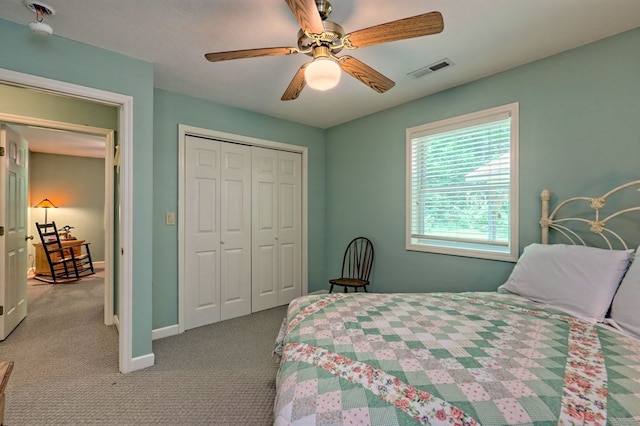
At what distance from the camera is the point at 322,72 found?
4.95 feet

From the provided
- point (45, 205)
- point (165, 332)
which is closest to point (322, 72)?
point (165, 332)

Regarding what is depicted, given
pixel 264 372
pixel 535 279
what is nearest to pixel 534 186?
pixel 535 279

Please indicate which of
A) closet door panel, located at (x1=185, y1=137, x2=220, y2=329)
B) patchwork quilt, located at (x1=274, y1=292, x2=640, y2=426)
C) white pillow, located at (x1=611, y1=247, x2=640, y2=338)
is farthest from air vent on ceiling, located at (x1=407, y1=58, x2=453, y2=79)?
closet door panel, located at (x1=185, y1=137, x2=220, y2=329)

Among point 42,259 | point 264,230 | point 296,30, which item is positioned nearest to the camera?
point 296,30

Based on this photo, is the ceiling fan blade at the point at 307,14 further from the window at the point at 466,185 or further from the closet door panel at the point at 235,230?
the closet door panel at the point at 235,230

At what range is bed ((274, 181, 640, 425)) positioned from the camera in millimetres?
926

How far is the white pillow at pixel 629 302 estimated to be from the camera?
147cm

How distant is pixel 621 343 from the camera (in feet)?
4.34

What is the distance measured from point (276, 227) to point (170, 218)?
127 cm

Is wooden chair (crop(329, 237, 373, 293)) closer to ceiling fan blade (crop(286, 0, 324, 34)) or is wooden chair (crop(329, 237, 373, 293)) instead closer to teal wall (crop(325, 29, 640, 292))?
teal wall (crop(325, 29, 640, 292))

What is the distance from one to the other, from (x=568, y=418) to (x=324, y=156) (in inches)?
148

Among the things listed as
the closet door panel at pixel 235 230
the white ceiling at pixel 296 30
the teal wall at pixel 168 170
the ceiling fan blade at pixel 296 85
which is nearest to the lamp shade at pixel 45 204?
the teal wall at pixel 168 170

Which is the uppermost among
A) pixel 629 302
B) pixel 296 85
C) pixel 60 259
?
pixel 296 85

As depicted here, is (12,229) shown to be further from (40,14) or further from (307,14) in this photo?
(307,14)
